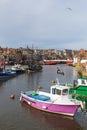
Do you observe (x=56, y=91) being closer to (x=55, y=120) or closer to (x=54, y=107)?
(x=54, y=107)

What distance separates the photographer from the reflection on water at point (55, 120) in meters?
23.5

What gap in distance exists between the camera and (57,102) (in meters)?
26.4

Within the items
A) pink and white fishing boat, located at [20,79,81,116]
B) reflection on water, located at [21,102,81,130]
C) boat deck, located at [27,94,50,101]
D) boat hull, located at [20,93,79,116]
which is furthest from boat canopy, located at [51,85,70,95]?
reflection on water, located at [21,102,81,130]

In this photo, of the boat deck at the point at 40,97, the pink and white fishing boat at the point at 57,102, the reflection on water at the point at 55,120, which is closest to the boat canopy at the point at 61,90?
the pink and white fishing boat at the point at 57,102

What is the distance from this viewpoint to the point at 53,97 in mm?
28141

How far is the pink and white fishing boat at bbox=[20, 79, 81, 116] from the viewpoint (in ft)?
84.3

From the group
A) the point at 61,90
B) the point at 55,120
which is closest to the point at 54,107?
the point at 55,120

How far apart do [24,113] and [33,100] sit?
2.19 meters

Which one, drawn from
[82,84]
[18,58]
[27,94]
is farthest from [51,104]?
[18,58]

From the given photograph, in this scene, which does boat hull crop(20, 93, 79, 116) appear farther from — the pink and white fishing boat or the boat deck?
the boat deck

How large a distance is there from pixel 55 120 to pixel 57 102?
1.90 metres

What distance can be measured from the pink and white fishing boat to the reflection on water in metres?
0.57

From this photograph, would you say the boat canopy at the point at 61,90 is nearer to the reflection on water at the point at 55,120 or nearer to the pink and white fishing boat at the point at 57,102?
the pink and white fishing boat at the point at 57,102

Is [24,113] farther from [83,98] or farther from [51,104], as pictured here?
[83,98]
